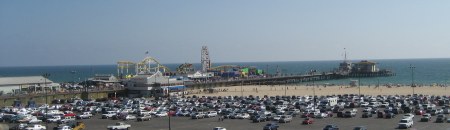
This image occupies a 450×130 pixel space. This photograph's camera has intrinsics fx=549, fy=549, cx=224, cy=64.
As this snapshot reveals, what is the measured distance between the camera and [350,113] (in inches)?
1575

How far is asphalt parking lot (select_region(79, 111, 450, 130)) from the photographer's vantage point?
3388cm

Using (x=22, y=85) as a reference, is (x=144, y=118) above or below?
below

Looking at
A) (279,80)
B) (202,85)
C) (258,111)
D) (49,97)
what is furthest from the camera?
(279,80)

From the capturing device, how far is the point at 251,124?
36625 millimetres

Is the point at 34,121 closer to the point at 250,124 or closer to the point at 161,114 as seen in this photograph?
the point at 161,114

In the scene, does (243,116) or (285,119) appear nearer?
(285,119)

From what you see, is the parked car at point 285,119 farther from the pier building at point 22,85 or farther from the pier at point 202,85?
the pier building at point 22,85

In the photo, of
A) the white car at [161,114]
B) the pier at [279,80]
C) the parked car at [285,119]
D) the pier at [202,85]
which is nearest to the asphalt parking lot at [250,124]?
the parked car at [285,119]

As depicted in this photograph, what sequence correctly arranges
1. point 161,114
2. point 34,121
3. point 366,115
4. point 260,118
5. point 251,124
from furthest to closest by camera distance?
point 161,114 → point 366,115 → point 34,121 → point 260,118 → point 251,124

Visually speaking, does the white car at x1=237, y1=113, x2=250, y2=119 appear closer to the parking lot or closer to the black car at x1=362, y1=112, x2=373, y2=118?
the parking lot

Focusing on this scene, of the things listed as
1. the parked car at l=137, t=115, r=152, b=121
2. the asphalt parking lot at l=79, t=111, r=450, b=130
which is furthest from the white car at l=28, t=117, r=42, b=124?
the parked car at l=137, t=115, r=152, b=121

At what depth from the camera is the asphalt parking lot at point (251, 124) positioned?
111ft

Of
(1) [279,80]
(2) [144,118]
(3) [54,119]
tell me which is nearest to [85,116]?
(3) [54,119]

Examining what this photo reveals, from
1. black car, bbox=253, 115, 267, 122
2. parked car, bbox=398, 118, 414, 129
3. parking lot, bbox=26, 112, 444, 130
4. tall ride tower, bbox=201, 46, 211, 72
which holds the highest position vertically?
tall ride tower, bbox=201, 46, 211, 72
